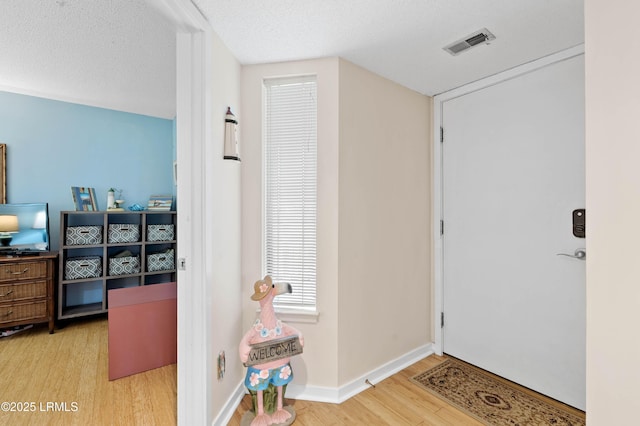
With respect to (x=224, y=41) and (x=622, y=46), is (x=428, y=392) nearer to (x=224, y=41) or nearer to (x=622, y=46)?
(x=622, y=46)

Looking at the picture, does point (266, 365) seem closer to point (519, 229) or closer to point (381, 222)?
point (381, 222)

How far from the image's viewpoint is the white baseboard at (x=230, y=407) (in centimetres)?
166

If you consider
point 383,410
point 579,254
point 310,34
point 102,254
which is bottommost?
point 383,410

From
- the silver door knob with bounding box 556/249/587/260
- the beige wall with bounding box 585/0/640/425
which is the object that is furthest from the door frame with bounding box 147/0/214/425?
the silver door knob with bounding box 556/249/587/260

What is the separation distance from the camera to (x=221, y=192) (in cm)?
172

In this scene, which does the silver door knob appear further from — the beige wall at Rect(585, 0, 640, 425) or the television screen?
the television screen

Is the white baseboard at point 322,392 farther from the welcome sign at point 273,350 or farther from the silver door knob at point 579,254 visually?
the silver door knob at point 579,254

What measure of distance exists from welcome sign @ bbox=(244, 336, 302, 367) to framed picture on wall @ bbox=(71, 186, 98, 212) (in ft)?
9.14

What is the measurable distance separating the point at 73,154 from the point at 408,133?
3.55m

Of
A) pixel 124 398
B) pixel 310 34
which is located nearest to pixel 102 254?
pixel 124 398

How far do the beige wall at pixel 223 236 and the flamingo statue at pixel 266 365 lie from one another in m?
0.18

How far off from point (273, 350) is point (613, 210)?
161cm

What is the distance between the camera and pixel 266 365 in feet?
5.41

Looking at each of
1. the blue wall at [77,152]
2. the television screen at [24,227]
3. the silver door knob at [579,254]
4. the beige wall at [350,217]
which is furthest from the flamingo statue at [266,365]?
the television screen at [24,227]
